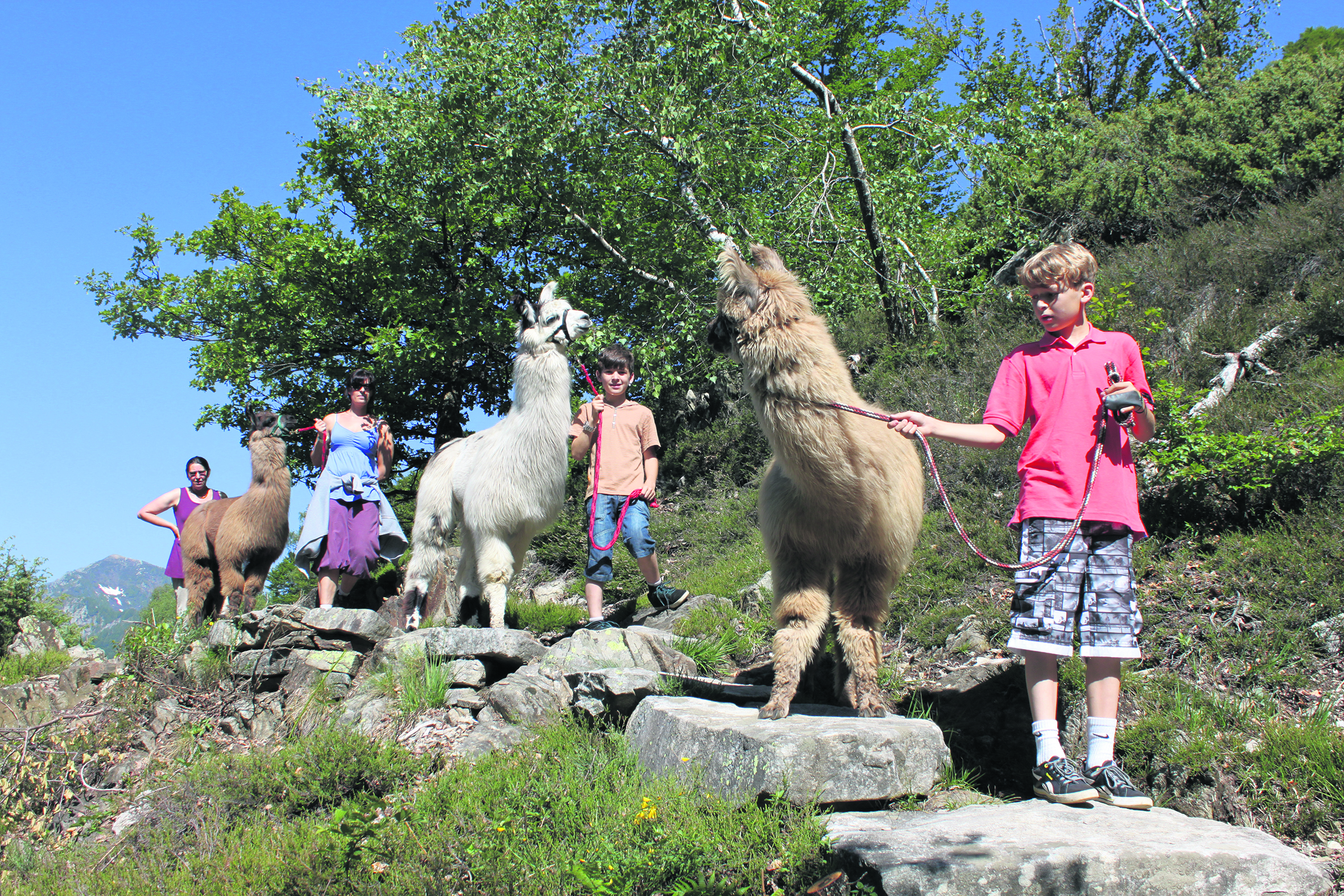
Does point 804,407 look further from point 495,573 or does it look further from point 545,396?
point 495,573

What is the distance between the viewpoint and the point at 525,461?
5691mm

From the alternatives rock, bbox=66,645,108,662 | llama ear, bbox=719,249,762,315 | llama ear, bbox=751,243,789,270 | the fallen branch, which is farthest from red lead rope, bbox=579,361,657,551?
rock, bbox=66,645,108,662

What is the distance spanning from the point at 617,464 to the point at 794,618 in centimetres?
246

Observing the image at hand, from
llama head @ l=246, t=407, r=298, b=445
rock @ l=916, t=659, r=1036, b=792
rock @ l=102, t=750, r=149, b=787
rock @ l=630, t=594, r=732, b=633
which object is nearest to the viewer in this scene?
rock @ l=916, t=659, r=1036, b=792

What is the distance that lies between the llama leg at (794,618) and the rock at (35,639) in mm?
9952

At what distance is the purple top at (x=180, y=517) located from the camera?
7812 millimetres

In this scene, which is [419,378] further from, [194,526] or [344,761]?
[344,761]

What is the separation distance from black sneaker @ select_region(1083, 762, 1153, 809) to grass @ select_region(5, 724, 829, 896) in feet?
3.32

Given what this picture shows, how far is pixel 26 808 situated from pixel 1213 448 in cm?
692

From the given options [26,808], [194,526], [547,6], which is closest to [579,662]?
[26,808]

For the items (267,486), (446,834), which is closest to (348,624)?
(267,486)

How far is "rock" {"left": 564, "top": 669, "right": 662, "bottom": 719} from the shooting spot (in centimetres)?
415

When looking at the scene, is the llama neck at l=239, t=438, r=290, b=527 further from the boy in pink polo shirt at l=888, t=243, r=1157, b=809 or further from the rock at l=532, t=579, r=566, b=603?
the boy in pink polo shirt at l=888, t=243, r=1157, b=809

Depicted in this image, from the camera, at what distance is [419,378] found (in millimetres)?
15914
